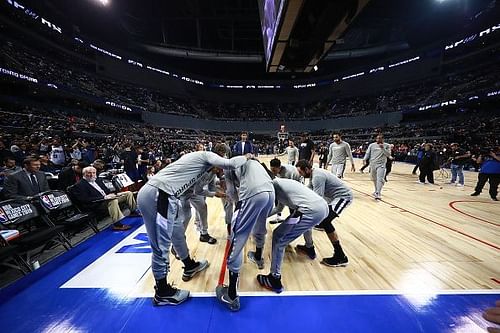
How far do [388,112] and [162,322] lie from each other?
114 ft

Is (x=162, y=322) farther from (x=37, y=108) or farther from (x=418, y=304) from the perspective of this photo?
(x=37, y=108)

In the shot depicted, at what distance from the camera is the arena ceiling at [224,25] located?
622 inches

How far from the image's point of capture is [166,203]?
238cm

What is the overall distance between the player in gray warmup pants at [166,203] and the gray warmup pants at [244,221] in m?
0.42

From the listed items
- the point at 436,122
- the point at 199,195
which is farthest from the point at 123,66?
the point at 436,122

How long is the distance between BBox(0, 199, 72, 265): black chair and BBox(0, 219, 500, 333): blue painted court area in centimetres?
44

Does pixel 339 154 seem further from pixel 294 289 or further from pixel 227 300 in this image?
pixel 227 300

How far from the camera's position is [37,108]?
62.1 feet

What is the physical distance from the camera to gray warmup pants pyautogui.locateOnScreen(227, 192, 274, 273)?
2.45 meters

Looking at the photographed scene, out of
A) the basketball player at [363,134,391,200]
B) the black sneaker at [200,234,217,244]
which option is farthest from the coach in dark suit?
the basketball player at [363,134,391,200]

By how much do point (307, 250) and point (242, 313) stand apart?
166cm

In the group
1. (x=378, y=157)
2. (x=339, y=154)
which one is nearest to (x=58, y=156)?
(x=339, y=154)

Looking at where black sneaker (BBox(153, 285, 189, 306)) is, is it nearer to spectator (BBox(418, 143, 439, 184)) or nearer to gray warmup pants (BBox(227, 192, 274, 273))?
gray warmup pants (BBox(227, 192, 274, 273))

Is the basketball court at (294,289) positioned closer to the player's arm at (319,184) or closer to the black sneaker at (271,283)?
the black sneaker at (271,283)
